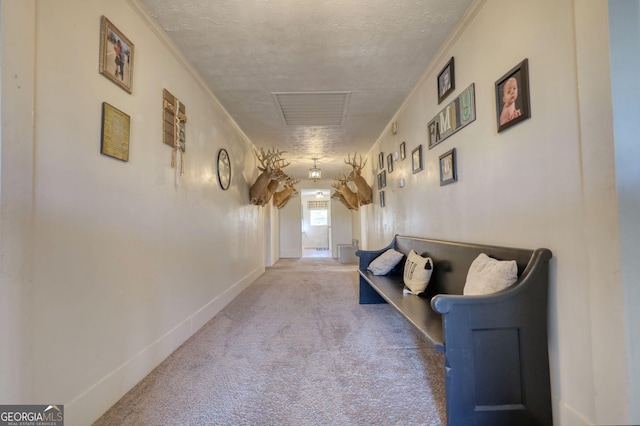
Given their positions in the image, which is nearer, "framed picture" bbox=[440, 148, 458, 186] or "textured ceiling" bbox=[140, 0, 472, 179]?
"textured ceiling" bbox=[140, 0, 472, 179]

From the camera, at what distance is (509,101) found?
1.49m

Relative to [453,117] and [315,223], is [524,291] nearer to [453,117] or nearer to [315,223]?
[453,117]

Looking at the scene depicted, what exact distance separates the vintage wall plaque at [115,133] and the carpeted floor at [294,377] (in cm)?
136

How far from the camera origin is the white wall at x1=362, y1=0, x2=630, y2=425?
3.31ft

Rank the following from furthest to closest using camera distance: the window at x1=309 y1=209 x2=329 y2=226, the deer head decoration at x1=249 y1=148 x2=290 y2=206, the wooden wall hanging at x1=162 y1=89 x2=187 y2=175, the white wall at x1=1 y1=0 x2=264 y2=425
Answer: the window at x1=309 y1=209 x2=329 y2=226 → the deer head decoration at x1=249 y1=148 x2=290 y2=206 → the wooden wall hanging at x1=162 y1=89 x2=187 y2=175 → the white wall at x1=1 y1=0 x2=264 y2=425

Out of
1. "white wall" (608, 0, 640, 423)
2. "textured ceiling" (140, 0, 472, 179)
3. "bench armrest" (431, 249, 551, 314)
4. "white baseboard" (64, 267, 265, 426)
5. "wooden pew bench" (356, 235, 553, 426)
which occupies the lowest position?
"white baseboard" (64, 267, 265, 426)

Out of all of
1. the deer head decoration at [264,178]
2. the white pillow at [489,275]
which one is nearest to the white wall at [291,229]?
the deer head decoration at [264,178]

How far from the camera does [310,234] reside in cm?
1356

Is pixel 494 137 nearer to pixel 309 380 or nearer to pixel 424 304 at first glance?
pixel 424 304

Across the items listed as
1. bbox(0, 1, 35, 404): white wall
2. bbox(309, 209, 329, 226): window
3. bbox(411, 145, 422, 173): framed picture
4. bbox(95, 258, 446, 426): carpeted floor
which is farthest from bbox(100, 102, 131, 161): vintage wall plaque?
bbox(309, 209, 329, 226): window

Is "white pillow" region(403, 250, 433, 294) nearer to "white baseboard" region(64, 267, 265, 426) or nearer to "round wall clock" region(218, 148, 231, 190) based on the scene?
"white baseboard" region(64, 267, 265, 426)

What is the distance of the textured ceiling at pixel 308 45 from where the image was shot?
183cm

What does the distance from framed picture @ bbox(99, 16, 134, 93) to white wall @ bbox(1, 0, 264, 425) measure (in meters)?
0.04

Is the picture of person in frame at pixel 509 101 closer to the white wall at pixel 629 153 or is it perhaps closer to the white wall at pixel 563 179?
the white wall at pixel 563 179
